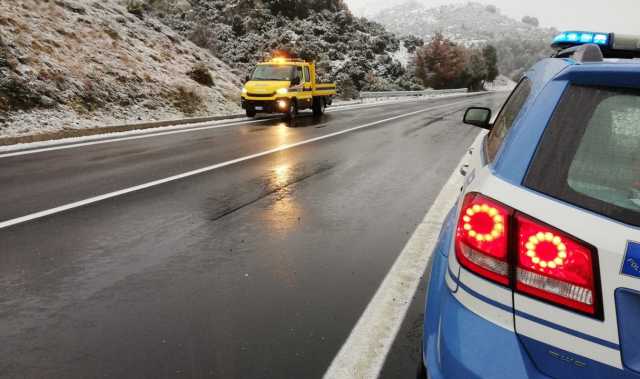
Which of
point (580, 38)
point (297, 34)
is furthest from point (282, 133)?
point (297, 34)

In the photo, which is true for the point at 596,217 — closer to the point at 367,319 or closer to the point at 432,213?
the point at 367,319

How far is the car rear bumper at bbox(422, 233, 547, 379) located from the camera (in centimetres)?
181

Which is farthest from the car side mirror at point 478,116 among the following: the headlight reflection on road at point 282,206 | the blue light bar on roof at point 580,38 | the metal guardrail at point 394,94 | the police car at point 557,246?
the metal guardrail at point 394,94

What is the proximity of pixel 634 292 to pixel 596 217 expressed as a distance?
0.24 m

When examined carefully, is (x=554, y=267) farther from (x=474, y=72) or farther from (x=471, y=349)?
(x=474, y=72)

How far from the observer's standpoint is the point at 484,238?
6.40ft

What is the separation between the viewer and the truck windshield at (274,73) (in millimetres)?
22297

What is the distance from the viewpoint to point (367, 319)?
3736 mm

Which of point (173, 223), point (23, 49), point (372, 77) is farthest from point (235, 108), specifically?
point (372, 77)

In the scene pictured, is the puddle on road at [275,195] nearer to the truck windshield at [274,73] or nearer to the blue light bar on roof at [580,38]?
the blue light bar on roof at [580,38]

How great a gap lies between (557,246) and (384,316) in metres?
2.13

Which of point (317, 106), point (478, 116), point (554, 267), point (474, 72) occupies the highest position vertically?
point (478, 116)

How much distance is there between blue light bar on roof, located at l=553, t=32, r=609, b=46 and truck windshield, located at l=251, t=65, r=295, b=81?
18943mm

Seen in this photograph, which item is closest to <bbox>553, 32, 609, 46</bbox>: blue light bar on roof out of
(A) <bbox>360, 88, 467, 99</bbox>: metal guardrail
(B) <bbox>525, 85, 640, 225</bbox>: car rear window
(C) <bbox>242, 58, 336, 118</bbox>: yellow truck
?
(B) <bbox>525, 85, 640, 225</bbox>: car rear window
